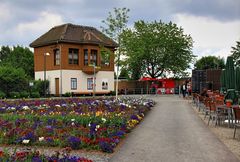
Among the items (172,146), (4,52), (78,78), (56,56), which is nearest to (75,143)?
(172,146)

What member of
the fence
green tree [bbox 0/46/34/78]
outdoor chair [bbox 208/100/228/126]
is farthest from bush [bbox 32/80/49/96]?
outdoor chair [bbox 208/100/228/126]

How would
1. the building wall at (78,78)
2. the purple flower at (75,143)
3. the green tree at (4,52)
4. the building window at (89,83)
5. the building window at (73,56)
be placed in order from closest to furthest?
the purple flower at (75,143), the building wall at (78,78), the building window at (73,56), the building window at (89,83), the green tree at (4,52)

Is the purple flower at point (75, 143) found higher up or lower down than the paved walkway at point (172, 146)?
higher up

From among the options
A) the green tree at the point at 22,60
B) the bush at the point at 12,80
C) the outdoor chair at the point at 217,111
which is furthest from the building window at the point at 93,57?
the outdoor chair at the point at 217,111

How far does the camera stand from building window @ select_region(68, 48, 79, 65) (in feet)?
163

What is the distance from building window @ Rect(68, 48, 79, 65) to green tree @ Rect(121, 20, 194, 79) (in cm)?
1186

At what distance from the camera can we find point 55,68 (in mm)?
49625

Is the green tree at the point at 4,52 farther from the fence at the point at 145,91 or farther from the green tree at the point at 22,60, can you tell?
the fence at the point at 145,91

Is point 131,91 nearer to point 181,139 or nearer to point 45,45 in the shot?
point 45,45

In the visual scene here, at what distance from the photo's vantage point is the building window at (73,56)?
49719 mm

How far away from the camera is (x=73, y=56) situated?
165ft

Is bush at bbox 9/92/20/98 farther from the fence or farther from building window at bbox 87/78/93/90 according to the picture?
the fence

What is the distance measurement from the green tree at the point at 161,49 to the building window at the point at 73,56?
11863 millimetres

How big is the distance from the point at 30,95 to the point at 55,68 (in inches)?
294
